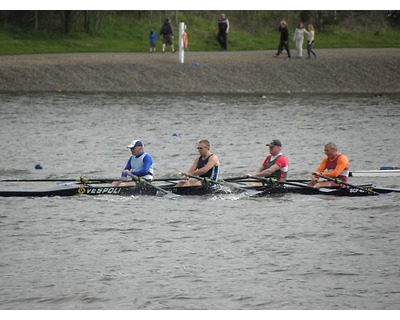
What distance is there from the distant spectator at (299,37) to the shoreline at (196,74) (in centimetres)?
46

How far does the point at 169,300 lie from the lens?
18281 millimetres

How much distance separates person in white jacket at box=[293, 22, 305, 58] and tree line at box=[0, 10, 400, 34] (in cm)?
760

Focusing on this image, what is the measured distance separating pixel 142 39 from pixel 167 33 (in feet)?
16.5

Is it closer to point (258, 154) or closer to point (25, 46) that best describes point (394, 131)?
point (258, 154)

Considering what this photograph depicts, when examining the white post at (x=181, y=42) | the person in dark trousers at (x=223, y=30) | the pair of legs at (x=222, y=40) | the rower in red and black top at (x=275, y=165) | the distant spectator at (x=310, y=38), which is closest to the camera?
the rower in red and black top at (x=275, y=165)

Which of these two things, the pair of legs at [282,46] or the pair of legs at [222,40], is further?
the pair of legs at [222,40]

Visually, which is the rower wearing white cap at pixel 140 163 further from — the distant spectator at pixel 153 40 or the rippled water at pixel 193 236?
the distant spectator at pixel 153 40

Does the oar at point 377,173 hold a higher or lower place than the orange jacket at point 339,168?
lower

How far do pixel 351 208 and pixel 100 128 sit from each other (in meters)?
17.6

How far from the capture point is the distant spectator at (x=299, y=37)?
5206 centimetres

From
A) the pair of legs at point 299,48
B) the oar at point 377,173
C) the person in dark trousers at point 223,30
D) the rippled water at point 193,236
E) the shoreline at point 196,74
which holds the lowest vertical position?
the rippled water at point 193,236

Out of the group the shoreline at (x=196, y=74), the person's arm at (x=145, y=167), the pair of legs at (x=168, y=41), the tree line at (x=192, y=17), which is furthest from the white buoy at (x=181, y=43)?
the person's arm at (x=145, y=167)

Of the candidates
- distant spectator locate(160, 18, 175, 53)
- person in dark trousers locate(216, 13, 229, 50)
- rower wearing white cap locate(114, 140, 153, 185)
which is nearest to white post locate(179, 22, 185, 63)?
distant spectator locate(160, 18, 175, 53)

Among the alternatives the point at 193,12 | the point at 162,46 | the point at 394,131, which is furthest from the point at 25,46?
the point at 394,131
